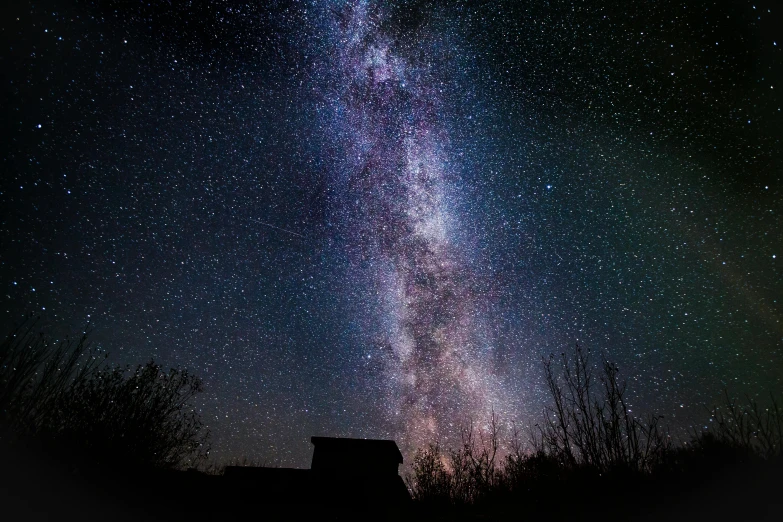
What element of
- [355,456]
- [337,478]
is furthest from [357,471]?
[337,478]

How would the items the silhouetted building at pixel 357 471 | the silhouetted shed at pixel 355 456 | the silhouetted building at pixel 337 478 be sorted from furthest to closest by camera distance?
the silhouetted shed at pixel 355 456 → the silhouetted building at pixel 357 471 → the silhouetted building at pixel 337 478

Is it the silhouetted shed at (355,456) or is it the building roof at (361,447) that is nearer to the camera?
the silhouetted shed at (355,456)

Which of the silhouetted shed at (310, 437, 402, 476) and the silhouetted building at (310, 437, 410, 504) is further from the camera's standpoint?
the silhouetted shed at (310, 437, 402, 476)

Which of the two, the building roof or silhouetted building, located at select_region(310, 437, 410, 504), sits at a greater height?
the building roof

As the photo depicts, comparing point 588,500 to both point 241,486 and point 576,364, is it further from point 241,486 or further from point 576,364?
point 241,486

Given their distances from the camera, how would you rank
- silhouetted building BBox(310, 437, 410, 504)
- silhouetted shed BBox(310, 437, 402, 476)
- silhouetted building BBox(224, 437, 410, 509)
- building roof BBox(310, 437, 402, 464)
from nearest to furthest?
silhouetted building BBox(224, 437, 410, 509) → silhouetted building BBox(310, 437, 410, 504) → silhouetted shed BBox(310, 437, 402, 476) → building roof BBox(310, 437, 402, 464)

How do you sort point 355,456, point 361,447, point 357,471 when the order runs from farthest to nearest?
point 361,447
point 355,456
point 357,471

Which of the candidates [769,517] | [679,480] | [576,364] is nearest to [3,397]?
[576,364]

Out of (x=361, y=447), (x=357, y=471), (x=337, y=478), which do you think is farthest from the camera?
(x=361, y=447)

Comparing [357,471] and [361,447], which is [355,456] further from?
[357,471]

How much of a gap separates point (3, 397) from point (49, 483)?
256cm

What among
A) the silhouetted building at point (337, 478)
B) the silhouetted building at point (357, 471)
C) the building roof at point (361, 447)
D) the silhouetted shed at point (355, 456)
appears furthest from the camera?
the building roof at point (361, 447)

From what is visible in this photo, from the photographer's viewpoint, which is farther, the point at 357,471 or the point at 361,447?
the point at 361,447

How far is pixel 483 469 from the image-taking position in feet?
39.0
